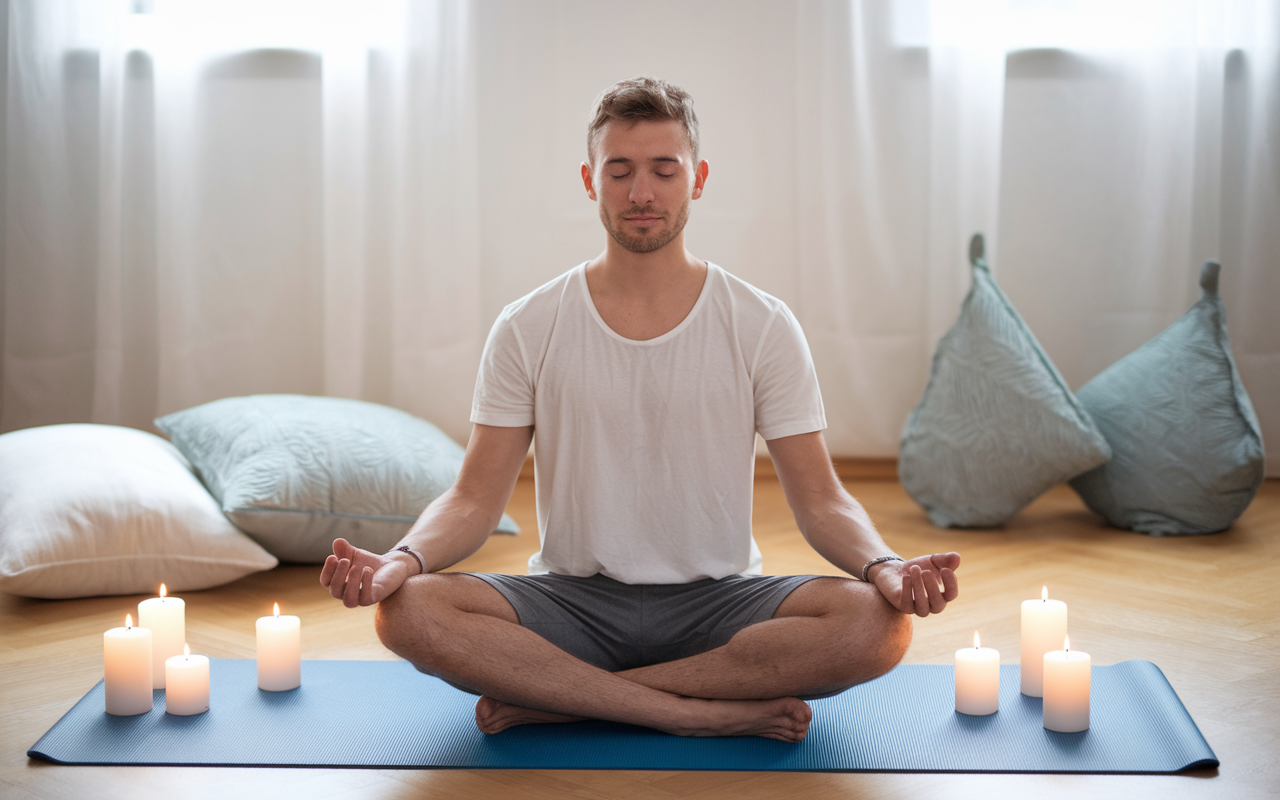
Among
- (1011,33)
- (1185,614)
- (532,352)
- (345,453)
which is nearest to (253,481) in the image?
(345,453)

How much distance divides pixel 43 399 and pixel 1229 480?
3.06 meters

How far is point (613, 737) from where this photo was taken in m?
1.54

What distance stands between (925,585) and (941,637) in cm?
66

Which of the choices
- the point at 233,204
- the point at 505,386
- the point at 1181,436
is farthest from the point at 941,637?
the point at 233,204

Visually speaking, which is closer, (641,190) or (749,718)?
(749,718)

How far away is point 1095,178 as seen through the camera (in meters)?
3.39

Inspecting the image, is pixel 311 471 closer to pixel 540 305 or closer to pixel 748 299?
pixel 540 305

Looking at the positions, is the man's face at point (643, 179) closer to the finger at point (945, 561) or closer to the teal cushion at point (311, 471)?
the finger at point (945, 561)

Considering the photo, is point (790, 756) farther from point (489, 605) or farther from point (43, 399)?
point (43, 399)

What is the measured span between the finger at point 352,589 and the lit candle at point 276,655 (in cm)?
33

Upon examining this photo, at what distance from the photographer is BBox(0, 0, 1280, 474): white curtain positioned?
130 inches

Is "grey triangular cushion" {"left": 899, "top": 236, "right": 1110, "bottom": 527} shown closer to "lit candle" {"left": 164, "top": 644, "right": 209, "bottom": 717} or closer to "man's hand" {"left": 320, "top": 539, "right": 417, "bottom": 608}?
"man's hand" {"left": 320, "top": 539, "right": 417, "bottom": 608}

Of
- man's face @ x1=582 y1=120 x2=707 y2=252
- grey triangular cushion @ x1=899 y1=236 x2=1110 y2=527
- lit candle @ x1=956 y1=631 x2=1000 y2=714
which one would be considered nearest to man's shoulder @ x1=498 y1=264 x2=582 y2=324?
man's face @ x1=582 y1=120 x2=707 y2=252

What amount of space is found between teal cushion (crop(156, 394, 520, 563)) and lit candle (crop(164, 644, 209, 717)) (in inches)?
29.8
